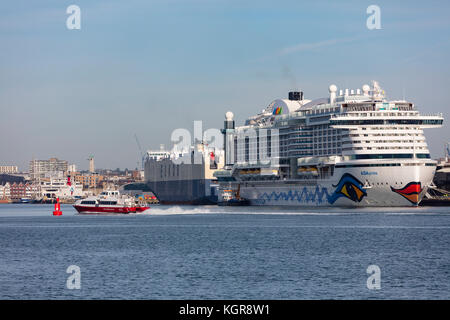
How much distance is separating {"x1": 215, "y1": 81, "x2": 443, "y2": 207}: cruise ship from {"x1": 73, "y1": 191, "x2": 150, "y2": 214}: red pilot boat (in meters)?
26.3

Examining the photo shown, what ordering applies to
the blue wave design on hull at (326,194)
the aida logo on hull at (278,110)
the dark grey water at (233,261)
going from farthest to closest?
the aida logo on hull at (278,110)
the blue wave design on hull at (326,194)
the dark grey water at (233,261)

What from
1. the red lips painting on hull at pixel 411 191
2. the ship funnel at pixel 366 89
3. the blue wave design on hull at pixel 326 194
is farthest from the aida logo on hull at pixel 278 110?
the red lips painting on hull at pixel 411 191

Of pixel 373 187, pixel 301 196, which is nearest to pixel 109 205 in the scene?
pixel 301 196

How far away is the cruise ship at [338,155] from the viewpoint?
11131 centimetres

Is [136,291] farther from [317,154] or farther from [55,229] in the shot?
[317,154]

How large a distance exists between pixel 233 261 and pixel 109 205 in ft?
237

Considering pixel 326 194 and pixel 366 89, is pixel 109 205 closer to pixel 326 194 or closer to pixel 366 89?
pixel 326 194

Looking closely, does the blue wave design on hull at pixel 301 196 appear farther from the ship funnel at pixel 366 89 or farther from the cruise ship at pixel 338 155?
the ship funnel at pixel 366 89

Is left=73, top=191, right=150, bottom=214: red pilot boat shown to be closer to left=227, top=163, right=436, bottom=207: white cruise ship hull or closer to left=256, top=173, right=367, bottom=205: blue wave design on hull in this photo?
left=256, top=173, right=367, bottom=205: blue wave design on hull

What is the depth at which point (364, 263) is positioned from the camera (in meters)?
47.6

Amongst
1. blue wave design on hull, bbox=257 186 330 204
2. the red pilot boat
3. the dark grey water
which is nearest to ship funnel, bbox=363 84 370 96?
blue wave design on hull, bbox=257 186 330 204

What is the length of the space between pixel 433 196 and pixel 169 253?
4219 inches

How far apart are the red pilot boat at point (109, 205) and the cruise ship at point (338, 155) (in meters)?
26.3

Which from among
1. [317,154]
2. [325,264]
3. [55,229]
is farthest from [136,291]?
[317,154]
